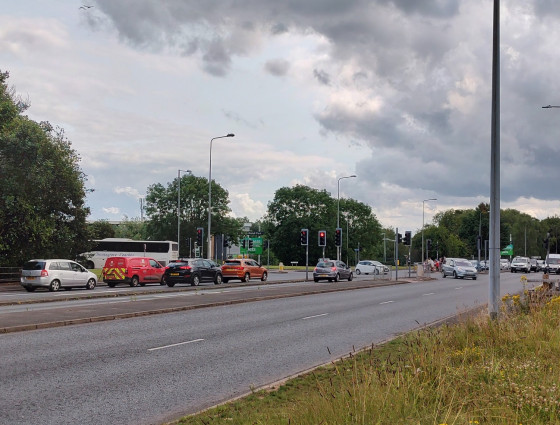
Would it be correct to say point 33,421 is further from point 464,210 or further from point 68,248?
point 464,210

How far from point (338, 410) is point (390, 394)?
62 cm

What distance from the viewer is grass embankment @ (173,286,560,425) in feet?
17.0

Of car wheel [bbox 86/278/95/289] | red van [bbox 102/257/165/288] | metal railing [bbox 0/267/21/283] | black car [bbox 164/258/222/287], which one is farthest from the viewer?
metal railing [bbox 0/267/21/283]

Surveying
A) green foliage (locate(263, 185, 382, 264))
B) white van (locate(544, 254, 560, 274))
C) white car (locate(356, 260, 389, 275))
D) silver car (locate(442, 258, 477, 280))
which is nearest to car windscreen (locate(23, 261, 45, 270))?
silver car (locate(442, 258, 477, 280))

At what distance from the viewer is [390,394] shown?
5.64 meters

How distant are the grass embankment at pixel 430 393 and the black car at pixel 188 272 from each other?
2724 centimetres

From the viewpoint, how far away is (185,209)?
94000mm

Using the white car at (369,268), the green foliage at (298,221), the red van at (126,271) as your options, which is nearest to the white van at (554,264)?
the white car at (369,268)

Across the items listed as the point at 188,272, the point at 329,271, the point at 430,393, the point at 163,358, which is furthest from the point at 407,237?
the point at 430,393

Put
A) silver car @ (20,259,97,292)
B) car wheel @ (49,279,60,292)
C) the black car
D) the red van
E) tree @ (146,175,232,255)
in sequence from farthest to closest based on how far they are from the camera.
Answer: tree @ (146,175,232,255)
the red van
the black car
car wheel @ (49,279,60,292)
silver car @ (20,259,97,292)

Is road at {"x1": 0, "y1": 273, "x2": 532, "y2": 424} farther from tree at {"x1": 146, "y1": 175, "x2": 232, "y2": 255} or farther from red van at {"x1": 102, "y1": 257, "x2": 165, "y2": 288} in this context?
tree at {"x1": 146, "y1": 175, "x2": 232, "y2": 255}

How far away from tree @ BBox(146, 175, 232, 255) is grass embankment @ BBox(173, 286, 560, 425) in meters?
83.5

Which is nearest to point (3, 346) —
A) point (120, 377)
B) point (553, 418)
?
point (120, 377)

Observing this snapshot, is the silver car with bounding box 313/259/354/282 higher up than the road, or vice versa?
the silver car with bounding box 313/259/354/282
